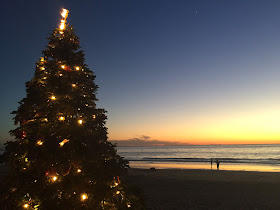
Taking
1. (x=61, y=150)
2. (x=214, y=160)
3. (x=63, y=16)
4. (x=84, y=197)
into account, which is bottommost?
(x=214, y=160)

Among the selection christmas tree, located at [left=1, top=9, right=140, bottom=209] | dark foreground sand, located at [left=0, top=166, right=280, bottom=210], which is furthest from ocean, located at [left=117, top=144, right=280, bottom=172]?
christmas tree, located at [left=1, top=9, right=140, bottom=209]

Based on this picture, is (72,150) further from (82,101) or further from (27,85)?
(27,85)

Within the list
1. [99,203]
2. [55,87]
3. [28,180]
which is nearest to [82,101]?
[55,87]

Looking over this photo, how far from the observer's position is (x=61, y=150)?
609 cm

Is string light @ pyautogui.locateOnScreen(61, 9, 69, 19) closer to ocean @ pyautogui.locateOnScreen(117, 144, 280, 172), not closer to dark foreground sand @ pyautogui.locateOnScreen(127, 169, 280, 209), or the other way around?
dark foreground sand @ pyautogui.locateOnScreen(127, 169, 280, 209)

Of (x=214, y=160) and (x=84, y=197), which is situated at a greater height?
(x=84, y=197)

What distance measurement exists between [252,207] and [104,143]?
381 inches

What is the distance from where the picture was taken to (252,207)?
11.7 metres

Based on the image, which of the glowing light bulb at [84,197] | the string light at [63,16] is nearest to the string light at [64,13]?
the string light at [63,16]

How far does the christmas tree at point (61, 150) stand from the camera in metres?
5.88

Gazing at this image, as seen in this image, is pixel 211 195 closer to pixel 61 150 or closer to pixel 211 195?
pixel 211 195

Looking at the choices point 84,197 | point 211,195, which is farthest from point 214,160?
A: point 84,197

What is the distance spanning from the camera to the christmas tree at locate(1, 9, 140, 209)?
231 inches

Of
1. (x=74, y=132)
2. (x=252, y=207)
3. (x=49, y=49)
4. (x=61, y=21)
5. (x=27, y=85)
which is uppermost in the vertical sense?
(x=61, y=21)
